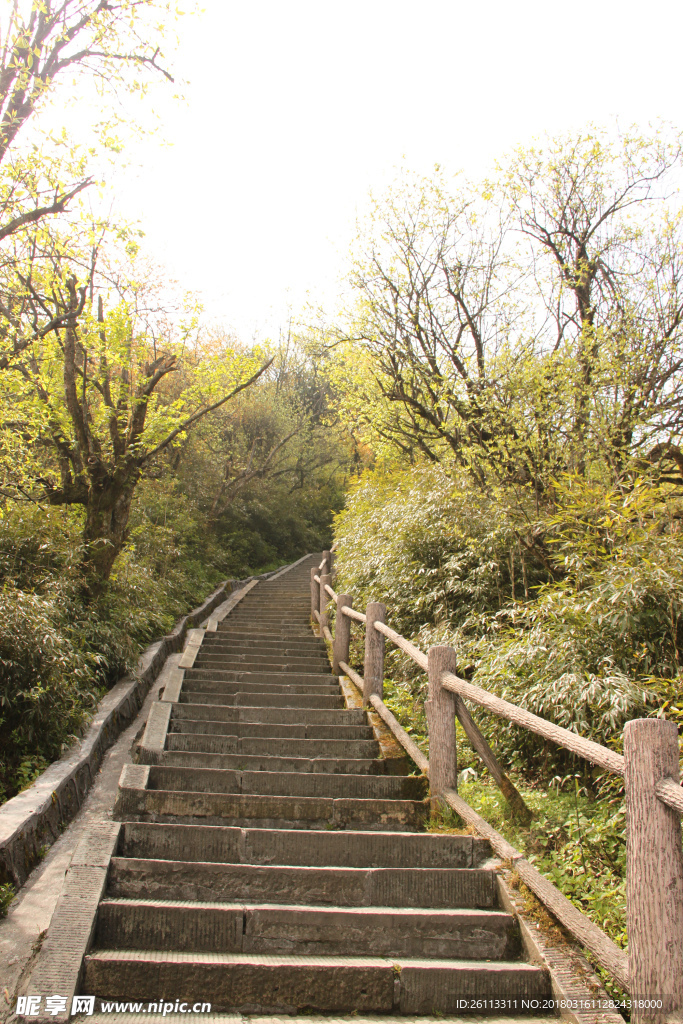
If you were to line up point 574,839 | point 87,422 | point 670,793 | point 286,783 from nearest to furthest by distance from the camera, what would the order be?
point 670,793, point 574,839, point 286,783, point 87,422

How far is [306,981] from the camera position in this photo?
255 cm

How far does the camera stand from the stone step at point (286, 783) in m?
4.53

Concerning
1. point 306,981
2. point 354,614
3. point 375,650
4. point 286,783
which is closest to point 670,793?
point 306,981

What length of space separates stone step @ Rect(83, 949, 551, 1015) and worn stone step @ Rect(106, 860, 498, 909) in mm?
411

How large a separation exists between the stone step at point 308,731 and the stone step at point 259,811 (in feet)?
5.48

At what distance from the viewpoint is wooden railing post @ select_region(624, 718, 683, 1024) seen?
213 cm

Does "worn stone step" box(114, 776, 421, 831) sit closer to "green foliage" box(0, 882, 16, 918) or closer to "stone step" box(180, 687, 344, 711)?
"green foliage" box(0, 882, 16, 918)

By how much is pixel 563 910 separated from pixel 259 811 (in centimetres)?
198

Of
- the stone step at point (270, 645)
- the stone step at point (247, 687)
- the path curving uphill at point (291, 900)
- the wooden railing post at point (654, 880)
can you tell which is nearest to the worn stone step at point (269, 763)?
the path curving uphill at point (291, 900)

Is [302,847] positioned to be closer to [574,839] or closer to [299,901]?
[299,901]

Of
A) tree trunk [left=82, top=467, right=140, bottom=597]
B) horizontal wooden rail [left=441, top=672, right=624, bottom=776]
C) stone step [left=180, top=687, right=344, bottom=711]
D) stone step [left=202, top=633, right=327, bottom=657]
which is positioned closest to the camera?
horizontal wooden rail [left=441, top=672, right=624, bottom=776]

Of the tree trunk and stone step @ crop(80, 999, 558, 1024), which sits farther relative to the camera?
the tree trunk

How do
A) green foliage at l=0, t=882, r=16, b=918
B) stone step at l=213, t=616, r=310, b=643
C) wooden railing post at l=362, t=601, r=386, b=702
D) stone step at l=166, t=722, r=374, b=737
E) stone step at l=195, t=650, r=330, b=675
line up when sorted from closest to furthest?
green foliage at l=0, t=882, r=16, b=918
stone step at l=166, t=722, r=374, b=737
wooden railing post at l=362, t=601, r=386, b=702
stone step at l=195, t=650, r=330, b=675
stone step at l=213, t=616, r=310, b=643

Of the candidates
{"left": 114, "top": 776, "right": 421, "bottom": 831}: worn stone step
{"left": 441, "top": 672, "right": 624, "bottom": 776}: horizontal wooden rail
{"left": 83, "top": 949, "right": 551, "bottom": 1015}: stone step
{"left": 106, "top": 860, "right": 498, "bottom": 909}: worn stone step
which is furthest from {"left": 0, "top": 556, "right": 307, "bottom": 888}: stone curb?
{"left": 441, "top": 672, "right": 624, "bottom": 776}: horizontal wooden rail
